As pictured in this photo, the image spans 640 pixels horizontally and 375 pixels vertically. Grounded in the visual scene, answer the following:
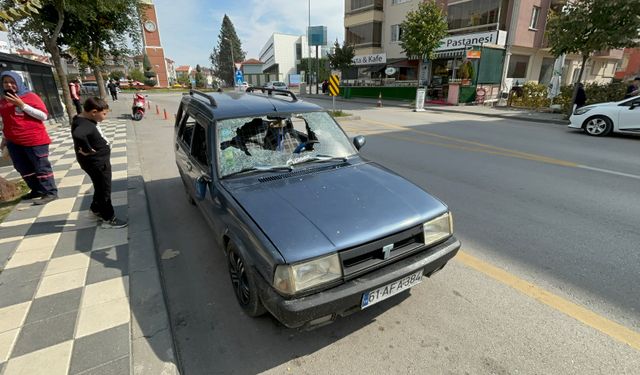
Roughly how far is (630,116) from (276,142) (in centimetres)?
1221

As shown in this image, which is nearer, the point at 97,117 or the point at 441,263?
the point at 441,263

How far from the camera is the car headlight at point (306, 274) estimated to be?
199cm

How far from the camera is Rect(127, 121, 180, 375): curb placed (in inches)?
88.4

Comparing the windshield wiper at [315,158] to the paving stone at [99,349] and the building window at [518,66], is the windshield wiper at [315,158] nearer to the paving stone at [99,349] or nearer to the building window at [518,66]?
the paving stone at [99,349]

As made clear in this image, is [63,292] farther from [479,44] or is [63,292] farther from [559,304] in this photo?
[479,44]

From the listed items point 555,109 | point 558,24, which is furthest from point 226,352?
point 555,109

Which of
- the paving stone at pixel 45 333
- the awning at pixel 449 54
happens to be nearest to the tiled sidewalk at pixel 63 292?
the paving stone at pixel 45 333

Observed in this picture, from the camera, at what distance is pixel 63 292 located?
2949mm

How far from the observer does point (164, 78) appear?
73250mm

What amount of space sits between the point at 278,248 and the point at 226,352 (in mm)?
1003

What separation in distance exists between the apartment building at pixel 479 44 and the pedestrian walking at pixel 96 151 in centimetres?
2322

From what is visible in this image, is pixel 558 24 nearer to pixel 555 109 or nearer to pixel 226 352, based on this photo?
pixel 555 109

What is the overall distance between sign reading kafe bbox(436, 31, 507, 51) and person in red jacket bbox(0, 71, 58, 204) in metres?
24.3

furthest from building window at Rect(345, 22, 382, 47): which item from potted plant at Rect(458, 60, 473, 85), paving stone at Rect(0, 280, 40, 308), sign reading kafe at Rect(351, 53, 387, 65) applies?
paving stone at Rect(0, 280, 40, 308)
